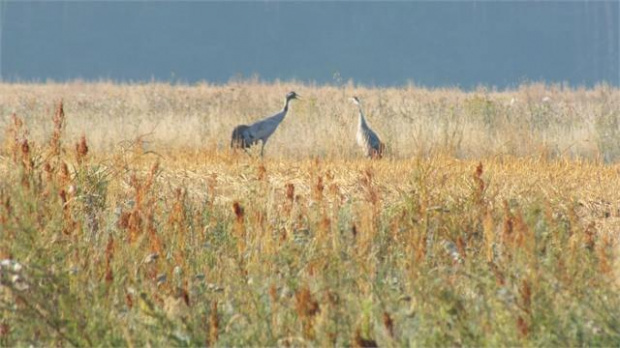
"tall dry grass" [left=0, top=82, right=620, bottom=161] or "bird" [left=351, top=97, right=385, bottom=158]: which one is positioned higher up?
"tall dry grass" [left=0, top=82, right=620, bottom=161]

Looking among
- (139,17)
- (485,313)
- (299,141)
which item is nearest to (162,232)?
(485,313)

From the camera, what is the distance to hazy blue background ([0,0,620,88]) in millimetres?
75375

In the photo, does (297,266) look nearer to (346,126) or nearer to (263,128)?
(263,128)

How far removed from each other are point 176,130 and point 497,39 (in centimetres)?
6767

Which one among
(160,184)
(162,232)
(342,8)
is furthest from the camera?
(342,8)

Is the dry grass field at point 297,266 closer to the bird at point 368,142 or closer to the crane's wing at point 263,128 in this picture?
the bird at point 368,142

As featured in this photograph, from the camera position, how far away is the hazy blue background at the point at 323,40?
7538 cm

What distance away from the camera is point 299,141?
1585 centimetres

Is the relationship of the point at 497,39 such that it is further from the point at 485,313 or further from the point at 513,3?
the point at 485,313

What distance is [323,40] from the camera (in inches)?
3310

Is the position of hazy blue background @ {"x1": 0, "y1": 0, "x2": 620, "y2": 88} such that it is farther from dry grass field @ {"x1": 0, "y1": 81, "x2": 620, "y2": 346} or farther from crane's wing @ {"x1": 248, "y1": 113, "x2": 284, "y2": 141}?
dry grass field @ {"x1": 0, "y1": 81, "x2": 620, "y2": 346}

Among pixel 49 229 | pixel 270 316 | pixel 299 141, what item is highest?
pixel 299 141

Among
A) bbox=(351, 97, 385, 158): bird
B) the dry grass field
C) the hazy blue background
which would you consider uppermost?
the hazy blue background

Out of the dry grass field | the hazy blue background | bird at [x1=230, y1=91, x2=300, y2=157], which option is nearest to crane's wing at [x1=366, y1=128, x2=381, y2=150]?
bird at [x1=230, y1=91, x2=300, y2=157]
